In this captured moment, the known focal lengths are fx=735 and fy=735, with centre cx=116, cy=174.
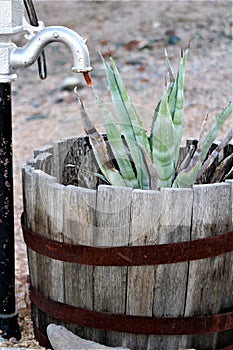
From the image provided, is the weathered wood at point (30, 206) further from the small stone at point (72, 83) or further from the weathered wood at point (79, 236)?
the small stone at point (72, 83)

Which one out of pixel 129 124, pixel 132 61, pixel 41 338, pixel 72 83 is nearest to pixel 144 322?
pixel 41 338

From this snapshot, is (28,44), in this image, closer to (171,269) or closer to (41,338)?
(171,269)

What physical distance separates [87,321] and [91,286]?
128 mm

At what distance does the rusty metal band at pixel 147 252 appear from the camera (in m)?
2.44

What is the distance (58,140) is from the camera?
2.99 m

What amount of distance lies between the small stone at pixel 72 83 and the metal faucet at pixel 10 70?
14.1 ft

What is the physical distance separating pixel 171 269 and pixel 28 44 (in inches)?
36.4

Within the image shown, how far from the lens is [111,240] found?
246 cm

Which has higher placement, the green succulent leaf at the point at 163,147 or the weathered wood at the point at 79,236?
the green succulent leaf at the point at 163,147

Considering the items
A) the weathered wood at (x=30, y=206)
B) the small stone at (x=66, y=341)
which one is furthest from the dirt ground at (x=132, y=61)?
the small stone at (x=66, y=341)

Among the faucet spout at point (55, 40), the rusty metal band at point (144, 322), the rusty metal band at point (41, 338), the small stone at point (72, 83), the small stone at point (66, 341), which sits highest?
the small stone at point (72, 83)

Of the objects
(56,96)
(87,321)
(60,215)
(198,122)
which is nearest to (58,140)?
(60,215)

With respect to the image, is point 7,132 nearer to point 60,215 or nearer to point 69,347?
point 60,215

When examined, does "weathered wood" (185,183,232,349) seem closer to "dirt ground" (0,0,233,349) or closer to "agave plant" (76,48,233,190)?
"agave plant" (76,48,233,190)
